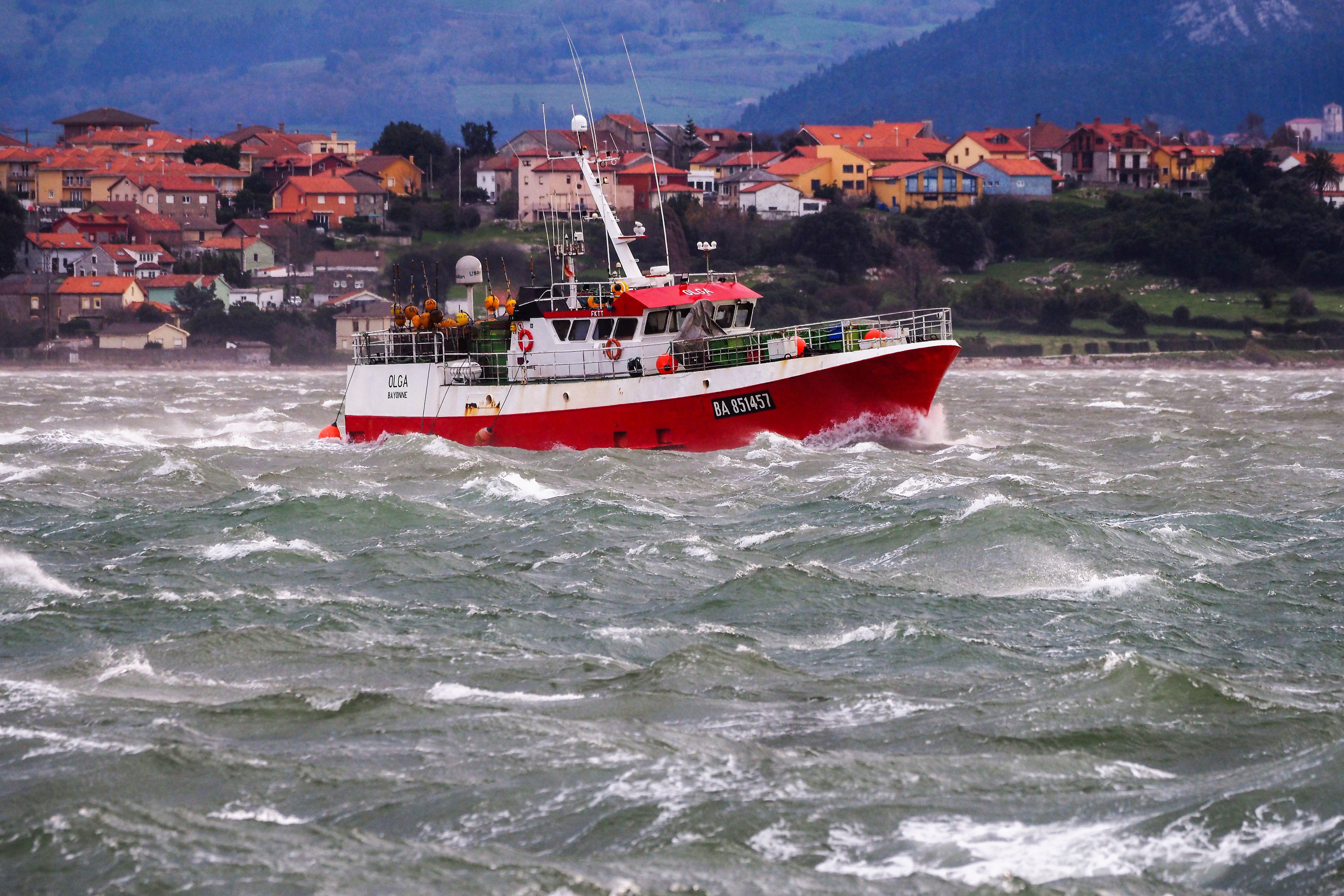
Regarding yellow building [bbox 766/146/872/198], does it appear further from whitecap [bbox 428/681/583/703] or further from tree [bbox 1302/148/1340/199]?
whitecap [bbox 428/681/583/703]

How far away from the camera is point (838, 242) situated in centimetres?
11656

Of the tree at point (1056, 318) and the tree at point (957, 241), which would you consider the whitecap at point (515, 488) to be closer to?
the tree at point (1056, 318)

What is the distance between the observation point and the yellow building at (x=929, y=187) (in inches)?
5502

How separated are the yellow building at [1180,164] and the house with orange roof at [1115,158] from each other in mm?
811

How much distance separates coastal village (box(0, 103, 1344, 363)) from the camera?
376ft

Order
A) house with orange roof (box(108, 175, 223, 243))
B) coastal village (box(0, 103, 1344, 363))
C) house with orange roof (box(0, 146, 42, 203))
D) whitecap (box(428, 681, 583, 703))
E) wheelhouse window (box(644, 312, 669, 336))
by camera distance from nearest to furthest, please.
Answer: whitecap (box(428, 681, 583, 703)) < wheelhouse window (box(644, 312, 669, 336)) < coastal village (box(0, 103, 1344, 363)) < house with orange roof (box(108, 175, 223, 243)) < house with orange roof (box(0, 146, 42, 203))

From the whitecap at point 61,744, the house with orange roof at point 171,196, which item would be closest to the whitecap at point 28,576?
the whitecap at point 61,744

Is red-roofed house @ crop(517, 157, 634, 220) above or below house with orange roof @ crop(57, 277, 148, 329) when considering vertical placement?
above

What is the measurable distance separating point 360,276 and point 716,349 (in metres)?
94.6

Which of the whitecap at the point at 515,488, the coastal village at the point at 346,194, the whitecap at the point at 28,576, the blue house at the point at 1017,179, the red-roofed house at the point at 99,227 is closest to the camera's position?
the whitecap at the point at 28,576

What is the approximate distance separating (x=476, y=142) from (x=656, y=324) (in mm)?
138467

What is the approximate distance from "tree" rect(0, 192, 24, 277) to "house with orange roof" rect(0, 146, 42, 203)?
87.5 feet

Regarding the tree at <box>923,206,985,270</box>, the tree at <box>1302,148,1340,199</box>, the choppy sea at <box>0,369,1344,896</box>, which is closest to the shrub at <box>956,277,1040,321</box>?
the tree at <box>923,206,985,270</box>

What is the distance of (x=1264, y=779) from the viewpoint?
35.1 ft
